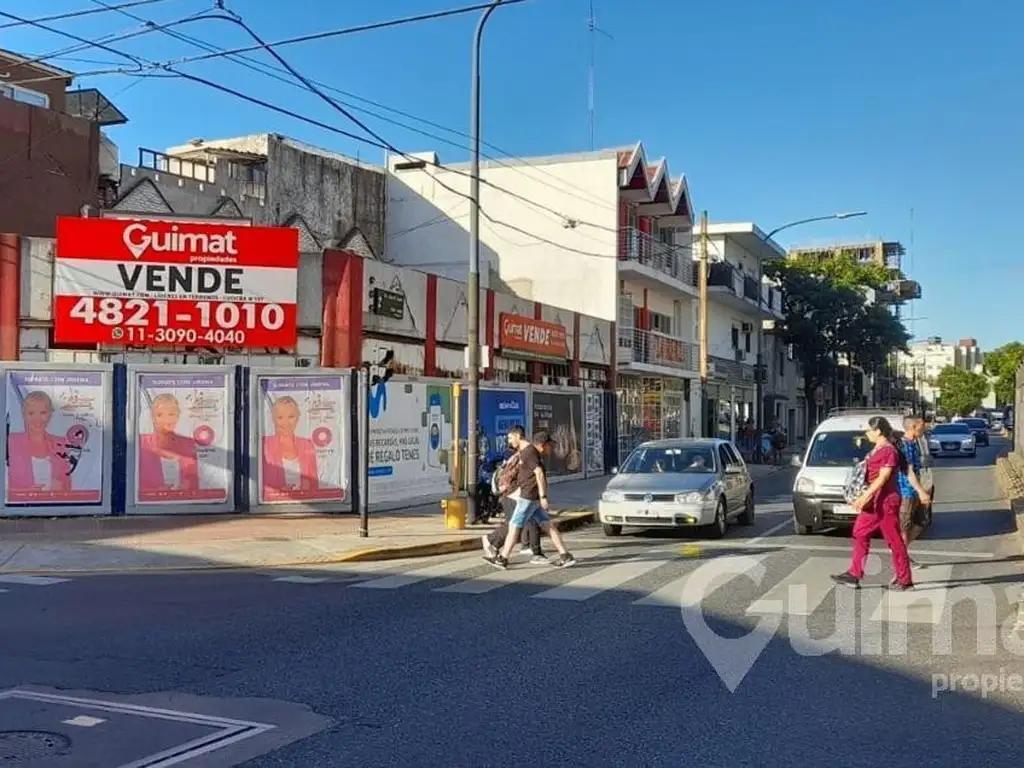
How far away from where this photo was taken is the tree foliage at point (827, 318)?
53.5 m

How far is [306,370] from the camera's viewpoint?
59.1 feet

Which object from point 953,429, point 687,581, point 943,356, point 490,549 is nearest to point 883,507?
point 687,581

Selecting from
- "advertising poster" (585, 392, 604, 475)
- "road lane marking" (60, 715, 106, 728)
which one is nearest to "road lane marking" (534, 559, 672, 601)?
"road lane marking" (60, 715, 106, 728)

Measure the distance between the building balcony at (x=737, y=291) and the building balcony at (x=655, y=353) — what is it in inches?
124

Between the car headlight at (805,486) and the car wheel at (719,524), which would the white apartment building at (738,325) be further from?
the car headlight at (805,486)

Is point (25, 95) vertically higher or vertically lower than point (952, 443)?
higher

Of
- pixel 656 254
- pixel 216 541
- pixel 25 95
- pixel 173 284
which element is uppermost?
pixel 25 95

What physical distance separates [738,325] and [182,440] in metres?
35.4

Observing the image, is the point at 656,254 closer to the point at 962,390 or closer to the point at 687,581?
the point at 687,581

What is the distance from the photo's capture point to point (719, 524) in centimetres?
1547

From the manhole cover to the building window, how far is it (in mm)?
24176

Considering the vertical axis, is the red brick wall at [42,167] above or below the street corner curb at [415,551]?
above

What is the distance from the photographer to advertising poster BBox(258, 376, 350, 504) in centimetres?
1784

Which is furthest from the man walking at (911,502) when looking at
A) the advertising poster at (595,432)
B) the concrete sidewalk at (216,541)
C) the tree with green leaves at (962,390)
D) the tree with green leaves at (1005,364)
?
the tree with green leaves at (962,390)
